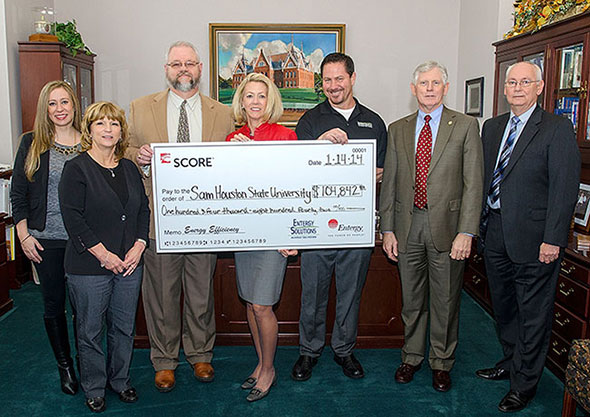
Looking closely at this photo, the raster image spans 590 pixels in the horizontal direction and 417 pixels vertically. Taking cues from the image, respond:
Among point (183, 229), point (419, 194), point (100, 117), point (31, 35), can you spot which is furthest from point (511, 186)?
point (31, 35)

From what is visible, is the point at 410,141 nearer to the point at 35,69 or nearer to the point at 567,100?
the point at 567,100

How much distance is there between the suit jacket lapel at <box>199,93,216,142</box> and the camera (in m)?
2.80

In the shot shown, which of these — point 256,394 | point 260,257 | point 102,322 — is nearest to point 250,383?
point 256,394

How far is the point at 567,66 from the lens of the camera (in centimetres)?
345

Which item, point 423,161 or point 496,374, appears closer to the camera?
point 423,161

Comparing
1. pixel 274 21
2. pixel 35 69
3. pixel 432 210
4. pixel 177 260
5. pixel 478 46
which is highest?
pixel 274 21

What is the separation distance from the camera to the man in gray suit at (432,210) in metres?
2.68

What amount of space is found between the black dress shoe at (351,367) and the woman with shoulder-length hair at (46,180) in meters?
1.57

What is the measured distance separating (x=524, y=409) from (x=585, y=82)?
1.94m

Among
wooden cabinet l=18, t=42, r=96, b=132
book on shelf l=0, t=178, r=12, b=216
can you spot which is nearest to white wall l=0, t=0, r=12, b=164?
wooden cabinet l=18, t=42, r=96, b=132

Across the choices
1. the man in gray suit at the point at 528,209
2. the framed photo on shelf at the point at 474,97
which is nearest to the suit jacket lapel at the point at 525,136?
the man in gray suit at the point at 528,209

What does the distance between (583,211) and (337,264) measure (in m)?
1.72

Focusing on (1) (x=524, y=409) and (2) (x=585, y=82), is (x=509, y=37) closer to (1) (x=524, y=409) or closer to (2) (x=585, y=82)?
(2) (x=585, y=82)

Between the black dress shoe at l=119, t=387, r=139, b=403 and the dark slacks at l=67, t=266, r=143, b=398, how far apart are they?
0.02 metres
